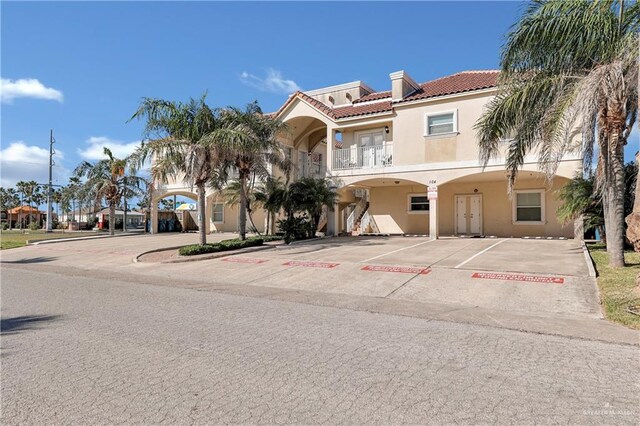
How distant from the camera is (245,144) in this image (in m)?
16.5

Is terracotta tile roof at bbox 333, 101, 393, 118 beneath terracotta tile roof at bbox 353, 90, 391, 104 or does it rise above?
beneath

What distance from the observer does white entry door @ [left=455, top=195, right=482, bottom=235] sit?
21562 millimetres

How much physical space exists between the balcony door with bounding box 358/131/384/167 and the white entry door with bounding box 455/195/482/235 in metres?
4.70

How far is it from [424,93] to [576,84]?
1142 centimetres

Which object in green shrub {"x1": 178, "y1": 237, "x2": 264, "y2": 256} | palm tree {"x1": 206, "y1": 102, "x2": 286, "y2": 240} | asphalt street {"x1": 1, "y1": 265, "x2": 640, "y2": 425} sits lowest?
asphalt street {"x1": 1, "y1": 265, "x2": 640, "y2": 425}

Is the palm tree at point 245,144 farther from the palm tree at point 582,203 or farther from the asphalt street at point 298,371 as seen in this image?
the palm tree at point 582,203

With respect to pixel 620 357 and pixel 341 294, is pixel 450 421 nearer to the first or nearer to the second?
pixel 620 357

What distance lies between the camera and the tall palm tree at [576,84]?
30.6 ft

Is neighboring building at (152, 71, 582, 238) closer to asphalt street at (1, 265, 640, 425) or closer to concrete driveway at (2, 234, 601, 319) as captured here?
concrete driveway at (2, 234, 601, 319)

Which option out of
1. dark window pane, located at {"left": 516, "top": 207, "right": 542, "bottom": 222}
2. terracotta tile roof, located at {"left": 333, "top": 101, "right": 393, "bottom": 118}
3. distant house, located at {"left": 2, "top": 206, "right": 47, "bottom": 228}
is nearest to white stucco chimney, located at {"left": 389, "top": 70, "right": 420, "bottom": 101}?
terracotta tile roof, located at {"left": 333, "top": 101, "right": 393, "bottom": 118}

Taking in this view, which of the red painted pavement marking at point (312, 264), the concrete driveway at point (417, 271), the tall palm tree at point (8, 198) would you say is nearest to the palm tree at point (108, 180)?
the concrete driveway at point (417, 271)

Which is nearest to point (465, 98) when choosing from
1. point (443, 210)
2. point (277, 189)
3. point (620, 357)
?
point (443, 210)

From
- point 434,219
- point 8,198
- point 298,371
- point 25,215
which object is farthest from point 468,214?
point 8,198

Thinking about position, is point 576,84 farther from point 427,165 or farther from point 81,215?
point 81,215
